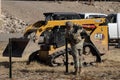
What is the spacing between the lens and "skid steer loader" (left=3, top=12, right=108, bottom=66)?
1850 cm

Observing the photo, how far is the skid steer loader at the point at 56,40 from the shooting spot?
1850cm

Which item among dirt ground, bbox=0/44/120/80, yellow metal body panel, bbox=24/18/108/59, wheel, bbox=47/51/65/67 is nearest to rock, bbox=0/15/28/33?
dirt ground, bbox=0/44/120/80

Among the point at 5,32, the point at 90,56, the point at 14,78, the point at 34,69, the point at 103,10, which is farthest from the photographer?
the point at 103,10

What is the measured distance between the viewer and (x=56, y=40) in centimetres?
1873

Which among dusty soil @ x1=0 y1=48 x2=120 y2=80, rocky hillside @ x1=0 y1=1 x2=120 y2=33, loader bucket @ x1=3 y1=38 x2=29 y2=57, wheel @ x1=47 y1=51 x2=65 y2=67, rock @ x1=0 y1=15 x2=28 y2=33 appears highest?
rocky hillside @ x1=0 y1=1 x2=120 y2=33

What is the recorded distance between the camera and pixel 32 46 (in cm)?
1839

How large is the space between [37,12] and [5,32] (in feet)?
43.8

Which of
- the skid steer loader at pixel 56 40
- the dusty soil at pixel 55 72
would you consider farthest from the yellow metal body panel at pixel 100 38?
the dusty soil at pixel 55 72

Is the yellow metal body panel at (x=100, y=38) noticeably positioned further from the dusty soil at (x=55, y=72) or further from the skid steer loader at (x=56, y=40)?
the dusty soil at (x=55, y=72)

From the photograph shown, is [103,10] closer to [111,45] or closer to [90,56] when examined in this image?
[111,45]

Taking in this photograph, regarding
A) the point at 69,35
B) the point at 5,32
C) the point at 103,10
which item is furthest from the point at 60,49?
the point at 103,10

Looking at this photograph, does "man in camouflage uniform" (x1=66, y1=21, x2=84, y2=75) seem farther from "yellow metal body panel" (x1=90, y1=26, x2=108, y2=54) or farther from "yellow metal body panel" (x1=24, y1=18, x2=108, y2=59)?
"yellow metal body panel" (x1=90, y1=26, x2=108, y2=54)

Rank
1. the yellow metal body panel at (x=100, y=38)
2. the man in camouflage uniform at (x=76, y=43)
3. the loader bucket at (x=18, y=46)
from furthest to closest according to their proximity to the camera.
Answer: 1. the yellow metal body panel at (x=100, y=38)
2. the loader bucket at (x=18, y=46)
3. the man in camouflage uniform at (x=76, y=43)

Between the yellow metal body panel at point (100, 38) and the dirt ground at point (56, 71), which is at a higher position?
the yellow metal body panel at point (100, 38)
